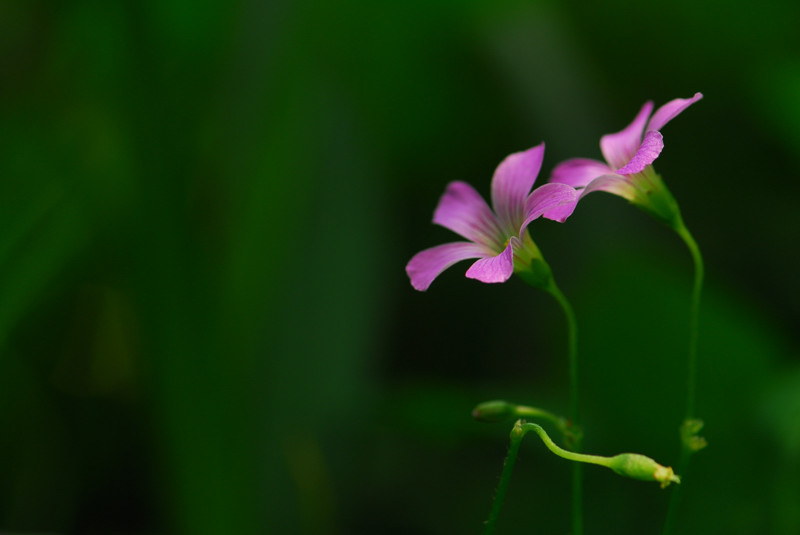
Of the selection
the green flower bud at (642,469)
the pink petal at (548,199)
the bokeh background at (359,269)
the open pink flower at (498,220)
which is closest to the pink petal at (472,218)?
the open pink flower at (498,220)

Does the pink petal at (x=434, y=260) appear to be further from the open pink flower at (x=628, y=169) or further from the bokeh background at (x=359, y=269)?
the bokeh background at (x=359, y=269)

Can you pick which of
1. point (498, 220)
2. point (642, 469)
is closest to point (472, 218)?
point (498, 220)

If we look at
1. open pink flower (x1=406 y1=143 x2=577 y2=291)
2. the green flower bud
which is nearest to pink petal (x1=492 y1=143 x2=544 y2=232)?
open pink flower (x1=406 y1=143 x2=577 y2=291)

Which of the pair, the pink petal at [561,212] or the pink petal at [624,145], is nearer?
the pink petal at [561,212]

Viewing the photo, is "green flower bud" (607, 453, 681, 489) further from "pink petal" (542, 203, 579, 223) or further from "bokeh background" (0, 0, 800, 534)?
"bokeh background" (0, 0, 800, 534)

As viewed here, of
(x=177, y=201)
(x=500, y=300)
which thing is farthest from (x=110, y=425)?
(x=500, y=300)

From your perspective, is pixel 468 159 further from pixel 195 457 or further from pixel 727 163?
pixel 195 457

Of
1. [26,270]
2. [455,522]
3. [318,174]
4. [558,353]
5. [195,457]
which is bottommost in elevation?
[455,522]
